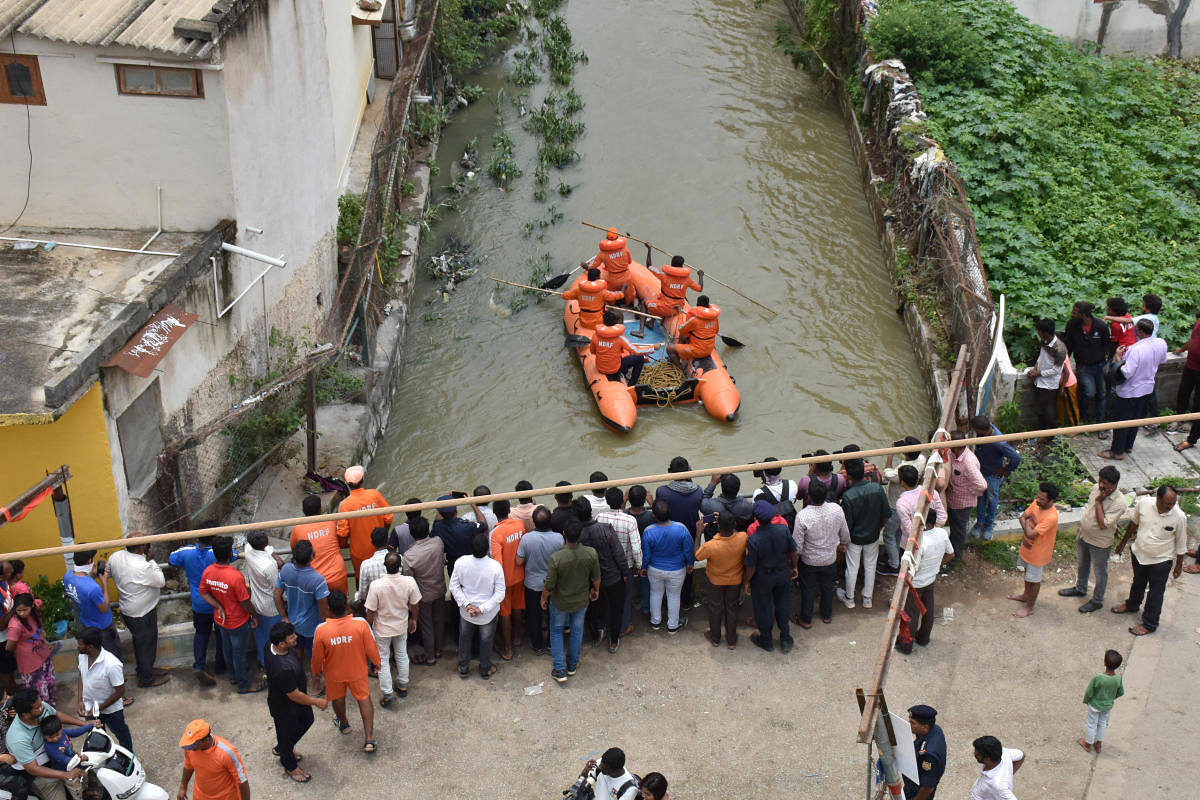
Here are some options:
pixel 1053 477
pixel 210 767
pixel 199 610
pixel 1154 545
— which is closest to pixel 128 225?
pixel 199 610

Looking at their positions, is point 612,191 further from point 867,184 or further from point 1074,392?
point 1074,392

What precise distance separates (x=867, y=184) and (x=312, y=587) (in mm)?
12302

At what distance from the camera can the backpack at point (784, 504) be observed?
9289 millimetres

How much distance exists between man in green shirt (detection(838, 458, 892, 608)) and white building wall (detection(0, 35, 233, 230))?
5.69 metres

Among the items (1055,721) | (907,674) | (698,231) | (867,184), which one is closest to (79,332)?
(907,674)

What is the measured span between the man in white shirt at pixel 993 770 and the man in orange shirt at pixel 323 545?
441cm

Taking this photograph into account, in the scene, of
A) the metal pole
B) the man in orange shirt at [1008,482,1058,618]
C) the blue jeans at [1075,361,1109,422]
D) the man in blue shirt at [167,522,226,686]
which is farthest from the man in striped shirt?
the blue jeans at [1075,361,1109,422]

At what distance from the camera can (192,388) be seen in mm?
10180

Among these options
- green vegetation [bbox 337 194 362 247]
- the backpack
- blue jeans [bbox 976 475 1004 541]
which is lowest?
blue jeans [bbox 976 475 1004 541]

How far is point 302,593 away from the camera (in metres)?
8.31

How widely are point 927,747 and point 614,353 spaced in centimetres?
710

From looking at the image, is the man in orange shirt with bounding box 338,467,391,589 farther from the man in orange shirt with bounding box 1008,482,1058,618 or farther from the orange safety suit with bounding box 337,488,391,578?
the man in orange shirt with bounding box 1008,482,1058,618

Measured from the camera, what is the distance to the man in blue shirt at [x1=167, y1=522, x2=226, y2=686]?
8.47 meters

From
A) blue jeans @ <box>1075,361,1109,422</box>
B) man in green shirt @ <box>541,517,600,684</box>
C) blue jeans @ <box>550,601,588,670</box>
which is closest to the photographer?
man in green shirt @ <box>541,517,600,684</box>
